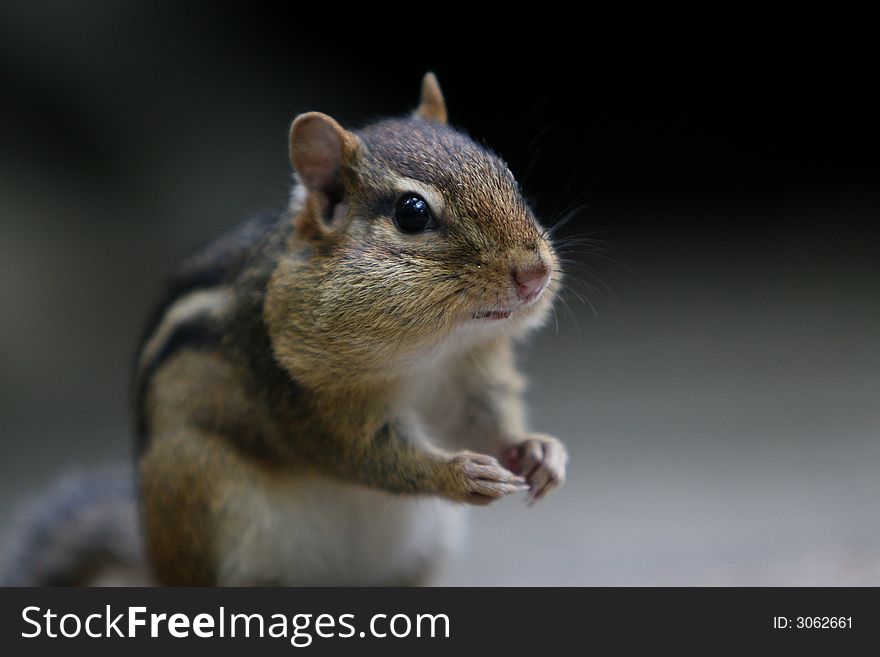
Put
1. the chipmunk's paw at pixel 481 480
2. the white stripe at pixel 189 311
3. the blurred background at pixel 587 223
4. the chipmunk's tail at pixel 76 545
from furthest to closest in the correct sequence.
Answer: the blurred background at pixel 587 223, the chipmunk's tail at pixel 76 545, the white stripe at pixel 189 311, the chipmunk's paw at pixel 481 480

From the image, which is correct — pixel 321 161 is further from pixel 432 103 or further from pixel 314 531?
pixel 314 531

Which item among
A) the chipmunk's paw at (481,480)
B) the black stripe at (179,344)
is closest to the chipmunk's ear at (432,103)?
the black stripe at (179,344)

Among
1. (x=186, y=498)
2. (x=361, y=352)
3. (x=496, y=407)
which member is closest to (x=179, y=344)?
(x=186, y=498)

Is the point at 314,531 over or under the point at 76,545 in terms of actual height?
under

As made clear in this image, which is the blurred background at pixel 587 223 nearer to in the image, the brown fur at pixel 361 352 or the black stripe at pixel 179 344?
the brown fur at pixel 361 352
